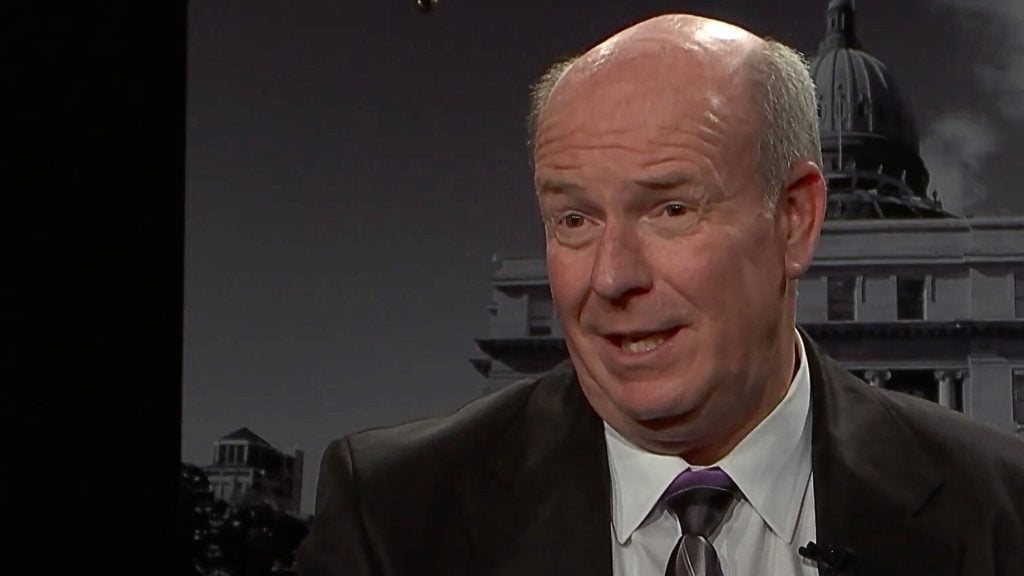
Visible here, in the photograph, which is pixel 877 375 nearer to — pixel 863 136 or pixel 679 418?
pixel 863 136

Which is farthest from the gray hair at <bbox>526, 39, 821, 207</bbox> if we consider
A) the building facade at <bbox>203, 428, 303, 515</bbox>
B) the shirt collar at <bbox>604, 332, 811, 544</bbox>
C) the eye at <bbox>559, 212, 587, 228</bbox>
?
the building facade at <bbox>203, 428, 303, 515</bbox>

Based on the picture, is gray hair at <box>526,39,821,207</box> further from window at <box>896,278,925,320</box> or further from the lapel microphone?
window at <box>896,278,925,320</box>

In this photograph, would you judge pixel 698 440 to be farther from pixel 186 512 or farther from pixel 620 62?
pixel 186 512

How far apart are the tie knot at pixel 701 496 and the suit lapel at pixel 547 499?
77 mm

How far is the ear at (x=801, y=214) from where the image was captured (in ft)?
4.01

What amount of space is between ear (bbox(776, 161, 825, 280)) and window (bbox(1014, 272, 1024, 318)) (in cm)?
161

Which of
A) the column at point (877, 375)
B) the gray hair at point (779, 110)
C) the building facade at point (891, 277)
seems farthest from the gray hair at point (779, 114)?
the column at point (877, 375)

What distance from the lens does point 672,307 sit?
1138 mm

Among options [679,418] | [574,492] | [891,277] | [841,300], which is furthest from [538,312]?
[679,418]

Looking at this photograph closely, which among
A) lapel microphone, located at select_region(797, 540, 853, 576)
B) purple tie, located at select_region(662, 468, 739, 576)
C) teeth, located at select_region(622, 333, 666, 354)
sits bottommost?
lapel microphone, located at select_region(797, 540, 853, 576)

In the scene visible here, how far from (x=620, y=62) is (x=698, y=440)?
39 centimetres

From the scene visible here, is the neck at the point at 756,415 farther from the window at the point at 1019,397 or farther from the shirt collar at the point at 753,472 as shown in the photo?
the window at the point at 1019,397

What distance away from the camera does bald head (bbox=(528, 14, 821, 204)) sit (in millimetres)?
1138

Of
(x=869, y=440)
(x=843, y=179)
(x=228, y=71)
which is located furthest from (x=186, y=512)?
(x=869, y=440)
